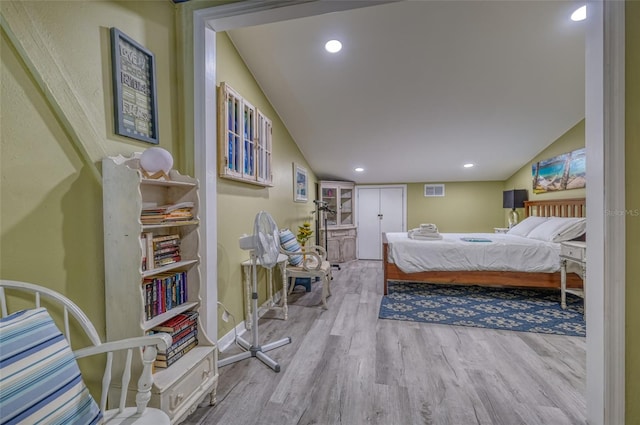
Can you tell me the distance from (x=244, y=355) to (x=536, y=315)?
9.62 ft

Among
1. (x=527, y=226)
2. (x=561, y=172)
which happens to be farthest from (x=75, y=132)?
(x=561, y=172)

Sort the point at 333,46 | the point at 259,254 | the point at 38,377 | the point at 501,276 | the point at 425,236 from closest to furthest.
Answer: the point at 38,377 → the point at 259,254 → the point at 333,46 → the point at 501,276 → the point at 425,236

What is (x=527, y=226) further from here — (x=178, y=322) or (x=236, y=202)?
(x=178, y=322)

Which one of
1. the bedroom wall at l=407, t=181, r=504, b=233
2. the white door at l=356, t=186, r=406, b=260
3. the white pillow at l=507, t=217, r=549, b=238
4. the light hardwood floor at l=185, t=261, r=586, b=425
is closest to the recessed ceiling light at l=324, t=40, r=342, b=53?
the light hardwood floor at l=185, t=261, r=586, b=425

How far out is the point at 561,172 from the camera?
3.88m

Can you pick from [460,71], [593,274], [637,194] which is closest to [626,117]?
[637,194]

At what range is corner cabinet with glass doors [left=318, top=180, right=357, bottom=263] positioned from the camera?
552 cm

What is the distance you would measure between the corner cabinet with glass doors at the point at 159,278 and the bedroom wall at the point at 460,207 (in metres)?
5.22

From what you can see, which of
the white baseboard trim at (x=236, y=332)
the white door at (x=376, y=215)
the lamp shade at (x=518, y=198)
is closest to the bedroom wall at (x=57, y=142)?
the white baseboard trim at (x=236, y=332)

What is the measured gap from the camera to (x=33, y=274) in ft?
3.39

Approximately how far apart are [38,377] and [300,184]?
3788 millimetres

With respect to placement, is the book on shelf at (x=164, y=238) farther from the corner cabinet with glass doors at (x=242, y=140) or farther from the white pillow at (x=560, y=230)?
the white pillow at (x=560, y=230)

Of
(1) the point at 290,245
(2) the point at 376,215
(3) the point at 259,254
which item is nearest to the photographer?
(3) the point at 259,254

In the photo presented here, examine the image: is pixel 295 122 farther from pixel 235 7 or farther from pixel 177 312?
pixel 177 312
